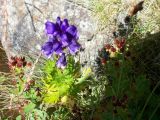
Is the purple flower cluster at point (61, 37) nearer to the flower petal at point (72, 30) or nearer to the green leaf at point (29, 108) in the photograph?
the flower petal at point (72, 30)

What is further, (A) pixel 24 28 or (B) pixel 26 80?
(A) pixel 24 28

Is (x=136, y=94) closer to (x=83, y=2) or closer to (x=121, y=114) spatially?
(x=121, y=114)

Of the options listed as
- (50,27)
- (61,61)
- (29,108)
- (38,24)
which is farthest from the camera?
(38,24)

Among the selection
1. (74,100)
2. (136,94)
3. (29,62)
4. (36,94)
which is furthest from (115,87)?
(29,62)

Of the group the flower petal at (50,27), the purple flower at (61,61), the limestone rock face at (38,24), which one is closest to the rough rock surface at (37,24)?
the limestone rock face at (38,24)

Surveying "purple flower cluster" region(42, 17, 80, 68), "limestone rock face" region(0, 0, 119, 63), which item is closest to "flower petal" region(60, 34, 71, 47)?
"purple flower cluster" region(42, 17, 80, 68)

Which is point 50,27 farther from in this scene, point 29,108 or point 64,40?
point 29,108

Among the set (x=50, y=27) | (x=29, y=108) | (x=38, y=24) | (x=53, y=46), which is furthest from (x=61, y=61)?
(x=38, y=24)

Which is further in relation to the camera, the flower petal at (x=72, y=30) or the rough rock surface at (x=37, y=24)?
the rough rock surface at (x=37, y=24)

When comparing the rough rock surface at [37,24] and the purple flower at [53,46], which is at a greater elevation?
the rough rock surface at [37,24]
